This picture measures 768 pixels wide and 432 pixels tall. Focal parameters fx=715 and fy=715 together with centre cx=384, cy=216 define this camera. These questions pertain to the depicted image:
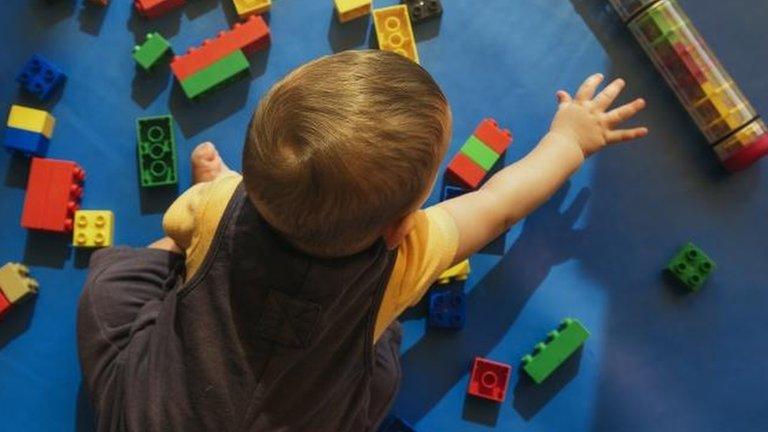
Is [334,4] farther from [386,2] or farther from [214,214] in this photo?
[214,214]

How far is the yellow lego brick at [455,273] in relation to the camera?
2.76 feet

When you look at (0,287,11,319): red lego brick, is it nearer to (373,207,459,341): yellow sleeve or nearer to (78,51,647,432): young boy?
(78,51,647,432): young boy

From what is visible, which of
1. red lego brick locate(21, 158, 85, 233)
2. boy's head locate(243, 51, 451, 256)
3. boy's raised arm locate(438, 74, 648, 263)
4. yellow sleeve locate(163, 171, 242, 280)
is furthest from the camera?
red lego brick locate(21, 158, 85, 233)

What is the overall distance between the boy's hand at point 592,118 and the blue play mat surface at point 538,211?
2.7 inches

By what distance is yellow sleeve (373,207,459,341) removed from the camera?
0.63m

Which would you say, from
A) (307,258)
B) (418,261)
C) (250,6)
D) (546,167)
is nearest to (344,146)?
(307,258)

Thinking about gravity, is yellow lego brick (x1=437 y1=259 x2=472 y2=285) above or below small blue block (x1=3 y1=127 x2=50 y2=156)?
below

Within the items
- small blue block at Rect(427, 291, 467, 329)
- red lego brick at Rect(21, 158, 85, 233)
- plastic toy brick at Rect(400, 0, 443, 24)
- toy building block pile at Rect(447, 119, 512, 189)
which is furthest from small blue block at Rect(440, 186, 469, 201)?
red lego brick at Rect(21, 158, 85, 233)

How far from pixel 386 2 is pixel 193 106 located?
0.27 m

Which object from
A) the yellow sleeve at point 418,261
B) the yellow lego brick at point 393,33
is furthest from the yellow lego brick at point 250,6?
the yellow sleeve at point 418,261

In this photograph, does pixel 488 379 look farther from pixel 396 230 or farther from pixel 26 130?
pixel 26 130

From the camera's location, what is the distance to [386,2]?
903 mm

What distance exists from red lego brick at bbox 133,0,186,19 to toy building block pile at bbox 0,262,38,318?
0.34 meters

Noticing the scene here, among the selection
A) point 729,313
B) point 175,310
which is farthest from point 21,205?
point 729,313
